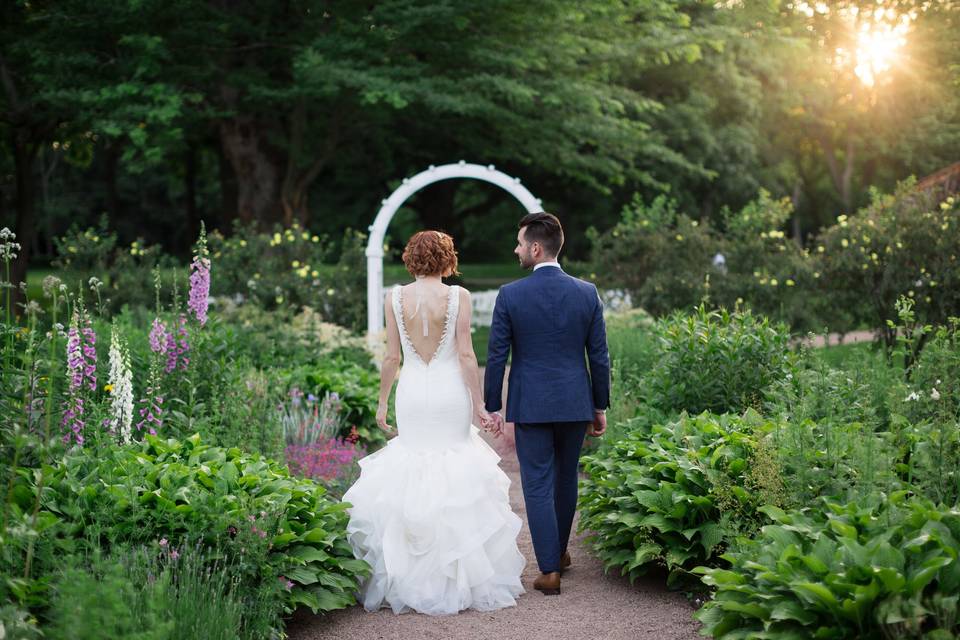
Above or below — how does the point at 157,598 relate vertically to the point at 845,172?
below

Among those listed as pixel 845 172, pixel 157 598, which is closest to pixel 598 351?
pixel 157 598

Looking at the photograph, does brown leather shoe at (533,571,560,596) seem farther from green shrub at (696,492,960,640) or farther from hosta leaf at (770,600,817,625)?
hosta leaf at (770,600,817,625)

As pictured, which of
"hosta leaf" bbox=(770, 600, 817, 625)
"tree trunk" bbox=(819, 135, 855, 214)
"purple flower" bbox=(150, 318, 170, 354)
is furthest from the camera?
"tree trunk" bbox=(819, 135, 855, 214)

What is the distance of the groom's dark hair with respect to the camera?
4895mm

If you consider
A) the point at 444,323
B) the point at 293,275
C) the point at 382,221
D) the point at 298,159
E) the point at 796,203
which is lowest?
the point at 444,323

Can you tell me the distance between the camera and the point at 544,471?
495 centimetres

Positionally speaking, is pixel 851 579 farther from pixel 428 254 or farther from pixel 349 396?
pixel 349 396

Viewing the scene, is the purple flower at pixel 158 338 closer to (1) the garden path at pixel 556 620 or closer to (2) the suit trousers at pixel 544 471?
(1) the garden path at pixel 556 620

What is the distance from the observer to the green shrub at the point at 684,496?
463cm

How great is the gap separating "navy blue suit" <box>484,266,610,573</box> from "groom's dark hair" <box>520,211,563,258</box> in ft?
0.37

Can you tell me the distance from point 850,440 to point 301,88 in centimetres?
1293

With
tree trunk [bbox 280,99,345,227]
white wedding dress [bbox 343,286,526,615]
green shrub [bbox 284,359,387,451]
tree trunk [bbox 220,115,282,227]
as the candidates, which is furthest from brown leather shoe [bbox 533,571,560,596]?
tree trunk [bbox 220,115,282,227]

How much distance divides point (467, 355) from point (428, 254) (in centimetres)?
57

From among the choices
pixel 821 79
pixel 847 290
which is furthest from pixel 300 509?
pixel 821 79
